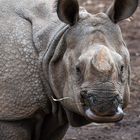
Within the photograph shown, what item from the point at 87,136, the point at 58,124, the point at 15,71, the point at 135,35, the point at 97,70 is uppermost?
the point at 97,70

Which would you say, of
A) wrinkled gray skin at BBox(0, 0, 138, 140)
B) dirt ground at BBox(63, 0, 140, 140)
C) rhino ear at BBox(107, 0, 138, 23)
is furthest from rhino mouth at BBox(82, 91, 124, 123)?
dirt ground at BBox(63, 0, 140, 140)

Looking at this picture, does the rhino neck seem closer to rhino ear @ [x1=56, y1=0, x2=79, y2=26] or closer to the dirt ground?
rhino ear @ [x1=56, y1=0, x2=79, y2=26]

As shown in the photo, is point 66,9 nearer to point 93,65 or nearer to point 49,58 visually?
point 49,58

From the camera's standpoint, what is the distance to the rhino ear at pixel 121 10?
685cm

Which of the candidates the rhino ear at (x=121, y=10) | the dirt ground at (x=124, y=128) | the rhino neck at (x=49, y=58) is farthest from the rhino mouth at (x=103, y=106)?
the dirt ground at (x=124, y=128)

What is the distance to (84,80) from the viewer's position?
20.9 feet

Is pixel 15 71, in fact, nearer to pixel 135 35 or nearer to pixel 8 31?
pixel 8 31

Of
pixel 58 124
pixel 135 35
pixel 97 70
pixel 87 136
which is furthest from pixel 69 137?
pixel 135 35

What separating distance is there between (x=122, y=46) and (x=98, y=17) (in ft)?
1.13

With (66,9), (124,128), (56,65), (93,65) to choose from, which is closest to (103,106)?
(93,65)

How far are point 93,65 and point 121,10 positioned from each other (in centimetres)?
81

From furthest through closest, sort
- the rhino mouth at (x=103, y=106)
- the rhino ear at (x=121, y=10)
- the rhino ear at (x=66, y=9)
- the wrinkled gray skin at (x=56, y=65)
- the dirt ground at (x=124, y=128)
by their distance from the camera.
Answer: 1. the dirt ground at (x=124, y=128)
2. the rhino ear at (x=121, y=10)
3. the rhino ear at (x=66, y=9)
4. the wrinkled gray skin at (x=56, y=65)
5. the rhino mouth at (x=103, y=106)

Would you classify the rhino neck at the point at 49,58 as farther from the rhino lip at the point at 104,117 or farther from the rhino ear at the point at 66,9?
the rhino lip at the point at 104,117

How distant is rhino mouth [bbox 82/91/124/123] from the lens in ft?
20.3
